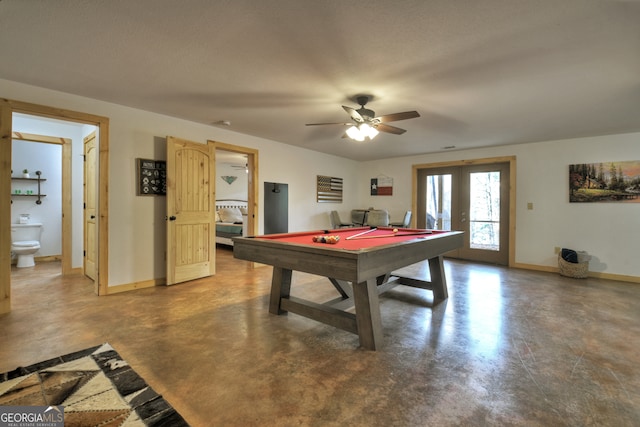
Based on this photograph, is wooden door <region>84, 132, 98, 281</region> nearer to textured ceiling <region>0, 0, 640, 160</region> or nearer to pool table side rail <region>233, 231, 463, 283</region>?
textured ceiling <region>0, 0, 640, 160</region>

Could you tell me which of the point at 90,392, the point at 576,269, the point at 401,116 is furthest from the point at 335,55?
the point at 576,269

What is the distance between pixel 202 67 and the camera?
7.91 ft

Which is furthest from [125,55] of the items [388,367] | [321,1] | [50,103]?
[388,367]

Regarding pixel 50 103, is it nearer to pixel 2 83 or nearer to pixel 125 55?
pixel 2 83

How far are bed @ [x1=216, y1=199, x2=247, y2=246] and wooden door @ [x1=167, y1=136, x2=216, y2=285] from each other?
1.42 meters

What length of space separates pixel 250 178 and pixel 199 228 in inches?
48.5

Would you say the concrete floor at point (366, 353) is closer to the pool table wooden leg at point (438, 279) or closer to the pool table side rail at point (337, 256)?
the pool table wooden leg at point (438, 279)

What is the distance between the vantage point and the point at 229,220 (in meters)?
7.53

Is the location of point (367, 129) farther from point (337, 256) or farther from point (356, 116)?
point (337, 256)

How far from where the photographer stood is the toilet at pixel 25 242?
14.7 ft

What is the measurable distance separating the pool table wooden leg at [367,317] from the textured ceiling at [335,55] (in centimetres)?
181

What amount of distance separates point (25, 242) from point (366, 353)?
5747mm

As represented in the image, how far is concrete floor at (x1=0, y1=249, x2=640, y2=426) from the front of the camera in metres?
1.51

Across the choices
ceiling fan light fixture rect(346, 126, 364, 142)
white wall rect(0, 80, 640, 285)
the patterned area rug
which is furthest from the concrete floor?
ceiling fan light fixture rect(346, 126, 364, 142)
